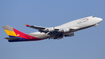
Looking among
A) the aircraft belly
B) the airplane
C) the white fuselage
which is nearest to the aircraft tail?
the airplane

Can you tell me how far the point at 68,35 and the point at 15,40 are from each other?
18096 mm

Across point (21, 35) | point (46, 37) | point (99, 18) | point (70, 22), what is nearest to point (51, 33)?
point (46, 37)

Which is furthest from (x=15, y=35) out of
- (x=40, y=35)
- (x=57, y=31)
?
(x=57, y=31)

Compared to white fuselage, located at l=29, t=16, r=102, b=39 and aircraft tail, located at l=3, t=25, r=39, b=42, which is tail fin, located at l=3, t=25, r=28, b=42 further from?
white fuselage, located at l=29, t=16, r=102, b=39

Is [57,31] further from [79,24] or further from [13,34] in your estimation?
[13,34]

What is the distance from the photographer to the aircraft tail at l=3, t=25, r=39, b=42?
58.2 metres

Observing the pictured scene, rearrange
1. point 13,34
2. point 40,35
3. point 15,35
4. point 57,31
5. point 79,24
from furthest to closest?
point 13,34 < point 15,35 < point 40,35 < point 79,24 < point 57,31

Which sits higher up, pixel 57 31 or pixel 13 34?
pixel 13 34

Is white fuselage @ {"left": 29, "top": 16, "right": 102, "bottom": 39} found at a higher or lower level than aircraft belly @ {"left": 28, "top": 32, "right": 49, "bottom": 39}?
higher

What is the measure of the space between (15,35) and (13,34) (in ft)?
3.14

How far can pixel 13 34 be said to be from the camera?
60969 mm

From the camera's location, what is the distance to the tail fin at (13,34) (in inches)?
2289

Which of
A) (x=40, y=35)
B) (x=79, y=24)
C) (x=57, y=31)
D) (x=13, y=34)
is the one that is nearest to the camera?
(x=57, y=31)

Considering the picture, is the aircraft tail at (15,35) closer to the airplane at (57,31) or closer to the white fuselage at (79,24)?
the airplane at (57,31)
